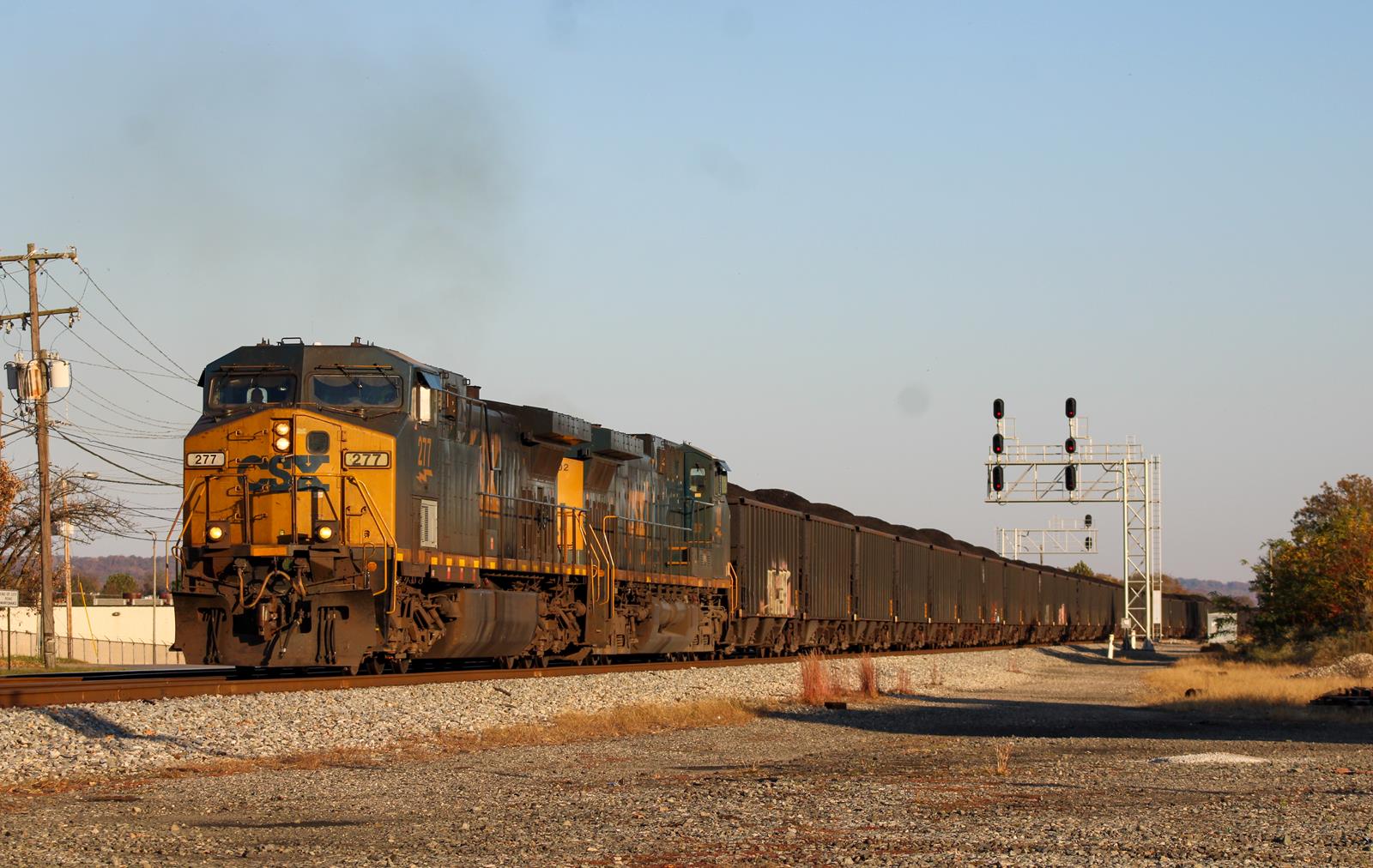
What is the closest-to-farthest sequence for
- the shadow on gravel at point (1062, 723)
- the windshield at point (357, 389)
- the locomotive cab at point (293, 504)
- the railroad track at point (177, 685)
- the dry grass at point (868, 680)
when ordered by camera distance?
the railroad track at point (177, 685), the shadow on gravel at point (1062, 723), the locomotive cab at point (293, 504), the windshield at point (357, 389), the dry grass at point (868, 680)

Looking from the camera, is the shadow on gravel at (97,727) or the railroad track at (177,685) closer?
the shadow on gravel at (97,727)

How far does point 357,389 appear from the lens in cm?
1938

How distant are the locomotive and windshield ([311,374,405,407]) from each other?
0.03 metres

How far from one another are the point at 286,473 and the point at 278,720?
490 cm

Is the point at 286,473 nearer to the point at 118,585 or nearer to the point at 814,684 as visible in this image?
the point at 814,684

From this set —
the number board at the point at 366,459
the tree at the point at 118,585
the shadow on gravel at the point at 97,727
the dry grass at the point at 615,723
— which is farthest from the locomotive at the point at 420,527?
the tree at the point at 118,585

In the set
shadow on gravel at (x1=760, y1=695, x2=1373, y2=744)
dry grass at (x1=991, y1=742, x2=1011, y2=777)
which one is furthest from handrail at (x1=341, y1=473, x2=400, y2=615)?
dry grass at (x1=991, y1=742, x2=1011, y2=777)

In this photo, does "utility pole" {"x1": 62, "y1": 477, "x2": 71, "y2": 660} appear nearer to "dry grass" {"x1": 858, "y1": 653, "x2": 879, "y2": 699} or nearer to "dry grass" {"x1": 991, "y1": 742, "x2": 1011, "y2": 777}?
"dry grass" {"x1": 858, "y1": 653, "x2": 879, "y2": 699}

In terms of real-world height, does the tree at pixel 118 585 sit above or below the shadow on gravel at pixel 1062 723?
below

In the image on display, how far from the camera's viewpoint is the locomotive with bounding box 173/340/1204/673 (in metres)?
18.2

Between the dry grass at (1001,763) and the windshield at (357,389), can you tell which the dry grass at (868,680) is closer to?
the windshield at (357,389)

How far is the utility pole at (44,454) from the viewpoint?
32.7 meters

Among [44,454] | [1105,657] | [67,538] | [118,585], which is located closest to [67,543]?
[67,538]

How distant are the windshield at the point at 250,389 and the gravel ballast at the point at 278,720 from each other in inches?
171
